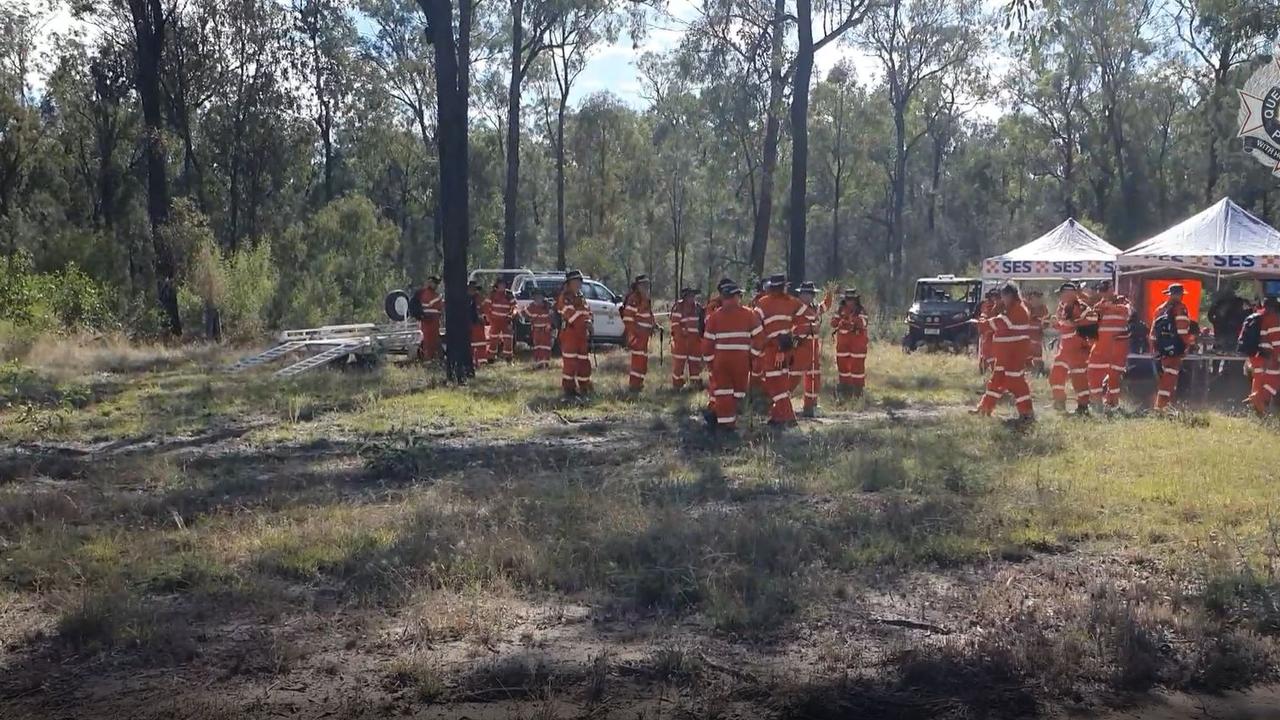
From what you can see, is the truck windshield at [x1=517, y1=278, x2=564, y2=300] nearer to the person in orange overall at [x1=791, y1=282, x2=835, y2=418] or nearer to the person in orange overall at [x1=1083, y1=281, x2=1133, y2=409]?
the person in orange overall at [x1=791, y1=282, x2=835, y2=418]

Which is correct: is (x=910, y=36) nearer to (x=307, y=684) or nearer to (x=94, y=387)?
(x=94, y=387)

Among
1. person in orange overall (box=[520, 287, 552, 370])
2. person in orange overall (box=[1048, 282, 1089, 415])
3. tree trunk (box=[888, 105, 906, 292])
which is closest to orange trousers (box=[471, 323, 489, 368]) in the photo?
person in orange overall (box=[520, 287, 552, 370])

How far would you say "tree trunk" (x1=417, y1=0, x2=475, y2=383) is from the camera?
1955 cm

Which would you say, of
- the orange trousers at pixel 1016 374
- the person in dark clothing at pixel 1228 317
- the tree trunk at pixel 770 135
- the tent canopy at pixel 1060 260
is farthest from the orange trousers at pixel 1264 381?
the tree trunk at pixel 770 135

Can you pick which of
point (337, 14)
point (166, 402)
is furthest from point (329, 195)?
point (166, 402)

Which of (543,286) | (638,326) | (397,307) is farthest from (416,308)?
(638,326)

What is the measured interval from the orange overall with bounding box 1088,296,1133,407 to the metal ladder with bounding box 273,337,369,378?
Answer: 13250 mm

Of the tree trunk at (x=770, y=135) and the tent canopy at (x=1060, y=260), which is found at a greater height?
the tree trunk at (x=770, y=135)

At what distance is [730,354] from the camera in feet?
42.6

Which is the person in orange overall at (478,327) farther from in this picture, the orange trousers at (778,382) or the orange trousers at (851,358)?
the orange trousers at (778,382)

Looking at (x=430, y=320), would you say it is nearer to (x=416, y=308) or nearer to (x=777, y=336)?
(x=416, y=308)

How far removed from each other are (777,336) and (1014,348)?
3.17 metres

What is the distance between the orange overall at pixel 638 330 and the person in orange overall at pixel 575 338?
32.6 inches

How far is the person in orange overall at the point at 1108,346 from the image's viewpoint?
16078 millimetres
